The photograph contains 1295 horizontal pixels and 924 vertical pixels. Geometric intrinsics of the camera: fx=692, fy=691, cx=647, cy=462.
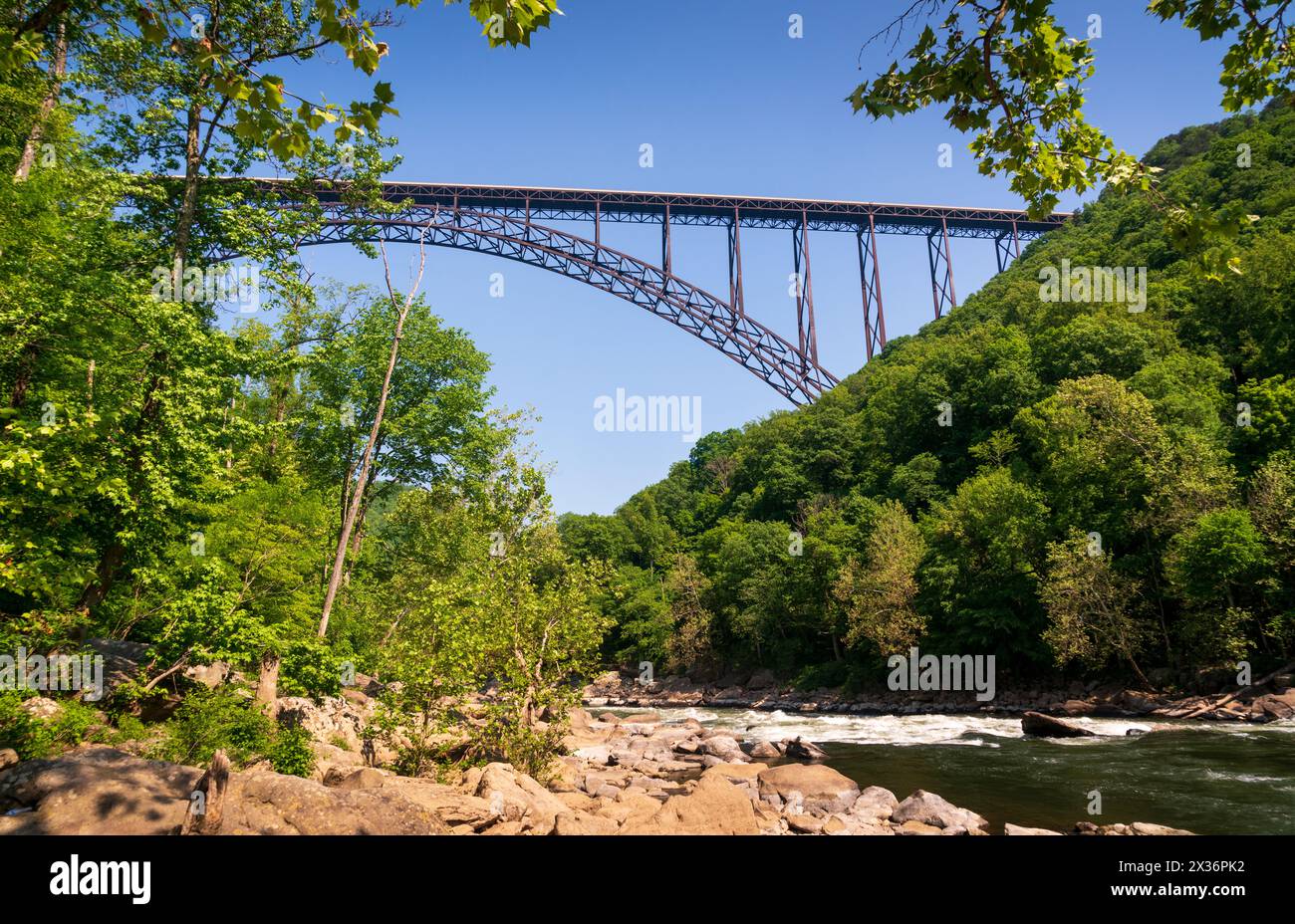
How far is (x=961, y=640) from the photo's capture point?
31016mm

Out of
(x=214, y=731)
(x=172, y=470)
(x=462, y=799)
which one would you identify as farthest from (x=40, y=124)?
(x=462, y=799)

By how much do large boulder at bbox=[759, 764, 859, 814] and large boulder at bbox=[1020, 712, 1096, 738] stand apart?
31.0ft

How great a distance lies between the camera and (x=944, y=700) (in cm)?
2927

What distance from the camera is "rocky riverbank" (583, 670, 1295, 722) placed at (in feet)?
66.1

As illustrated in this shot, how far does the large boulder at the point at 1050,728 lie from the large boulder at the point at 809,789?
9.44m

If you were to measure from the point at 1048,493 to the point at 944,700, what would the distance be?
10.1 metres

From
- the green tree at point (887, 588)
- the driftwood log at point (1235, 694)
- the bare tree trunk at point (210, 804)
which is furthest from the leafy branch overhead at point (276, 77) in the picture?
the green tree at point (887, 588)

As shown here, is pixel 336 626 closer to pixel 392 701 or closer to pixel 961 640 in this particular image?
pixel 392 701

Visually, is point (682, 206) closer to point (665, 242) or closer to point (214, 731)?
point (665, 242)

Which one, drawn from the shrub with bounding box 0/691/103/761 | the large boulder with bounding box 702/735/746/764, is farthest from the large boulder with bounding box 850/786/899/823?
the shrub with bounding box 0/691/103/761

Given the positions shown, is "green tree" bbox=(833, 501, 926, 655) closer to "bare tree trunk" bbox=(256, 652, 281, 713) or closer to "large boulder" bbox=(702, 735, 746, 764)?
"large boulder" bbox=(702, 735, 746, 764)

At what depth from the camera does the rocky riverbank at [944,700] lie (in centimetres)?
2016
